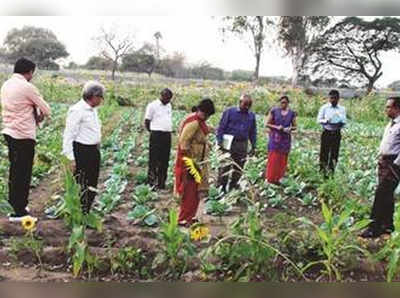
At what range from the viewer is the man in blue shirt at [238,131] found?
3330 millimetres

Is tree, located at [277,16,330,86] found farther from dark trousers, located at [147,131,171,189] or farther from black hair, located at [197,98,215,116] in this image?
dark trousers, located at [147,131,171,189]

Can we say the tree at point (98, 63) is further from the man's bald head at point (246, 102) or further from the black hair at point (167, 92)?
the man's bald head at point (246, 102)

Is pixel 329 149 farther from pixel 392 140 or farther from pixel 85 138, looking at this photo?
pixel 85 138

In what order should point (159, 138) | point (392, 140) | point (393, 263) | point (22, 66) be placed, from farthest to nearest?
point (159, 138)
point (392, 140)
point (22, 66)
point (393, 263)

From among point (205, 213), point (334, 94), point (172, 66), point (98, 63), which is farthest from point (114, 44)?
point (334, 94)

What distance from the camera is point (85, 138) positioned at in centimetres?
324

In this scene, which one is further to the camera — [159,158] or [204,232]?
[159,158]

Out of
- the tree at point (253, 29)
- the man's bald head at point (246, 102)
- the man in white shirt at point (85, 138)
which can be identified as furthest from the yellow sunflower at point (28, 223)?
the tree at point (253, 29)

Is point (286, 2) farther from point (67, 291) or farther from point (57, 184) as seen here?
point (67, 291)

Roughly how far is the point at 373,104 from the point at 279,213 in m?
0.78

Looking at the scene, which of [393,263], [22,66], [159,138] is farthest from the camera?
[159,138]

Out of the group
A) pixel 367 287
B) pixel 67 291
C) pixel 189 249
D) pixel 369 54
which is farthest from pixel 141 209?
pixel 369 54

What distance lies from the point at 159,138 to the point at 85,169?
439mm

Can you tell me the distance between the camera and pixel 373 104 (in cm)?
333
